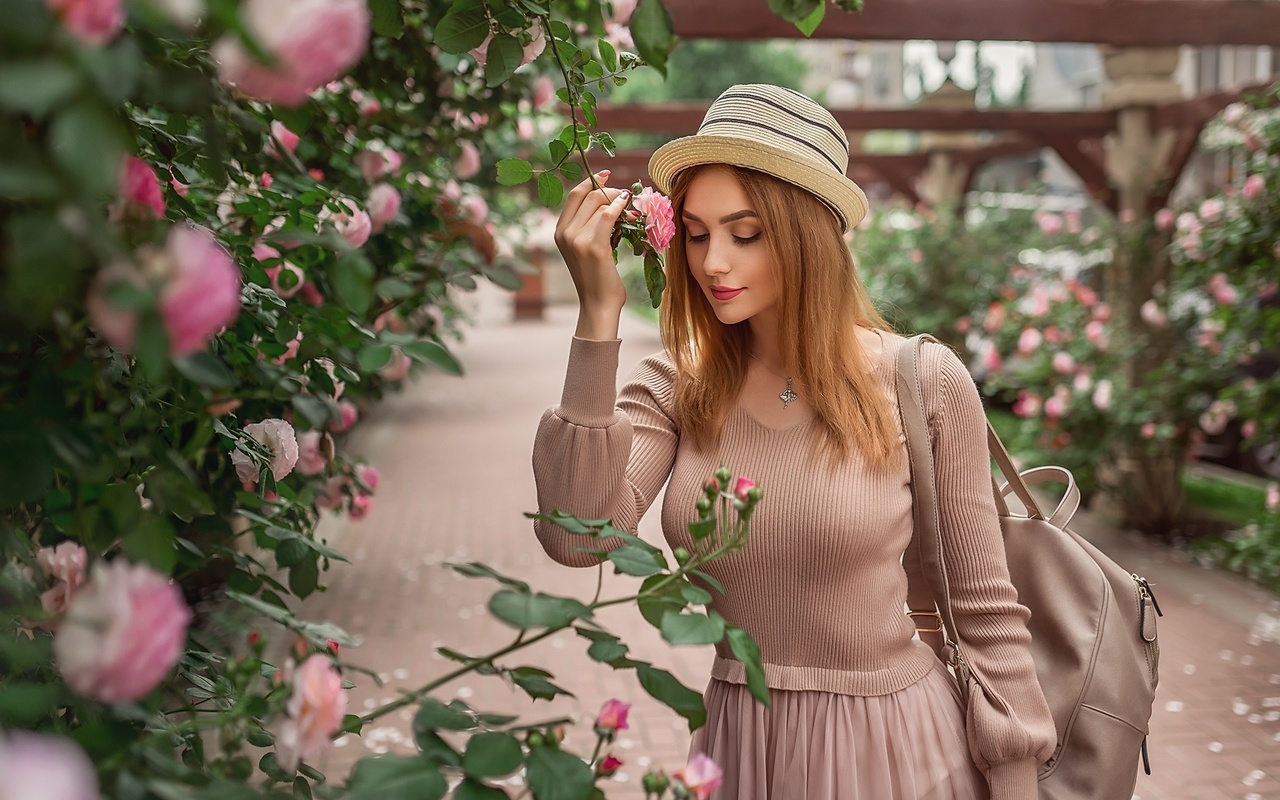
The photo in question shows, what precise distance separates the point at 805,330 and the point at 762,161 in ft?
0.91

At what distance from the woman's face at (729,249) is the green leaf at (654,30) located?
733 millimetres

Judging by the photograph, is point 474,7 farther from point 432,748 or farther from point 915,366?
point 915,366

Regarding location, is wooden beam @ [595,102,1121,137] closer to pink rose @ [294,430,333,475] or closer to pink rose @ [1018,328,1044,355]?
pink rose @ [1018,328,1044,355]

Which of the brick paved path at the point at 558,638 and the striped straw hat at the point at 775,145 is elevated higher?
the striped straw hat at the point at 775,145

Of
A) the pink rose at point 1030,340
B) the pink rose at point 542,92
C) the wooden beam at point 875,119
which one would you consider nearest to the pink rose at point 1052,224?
the wooden beam at point 875,119

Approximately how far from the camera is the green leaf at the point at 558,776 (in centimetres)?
82

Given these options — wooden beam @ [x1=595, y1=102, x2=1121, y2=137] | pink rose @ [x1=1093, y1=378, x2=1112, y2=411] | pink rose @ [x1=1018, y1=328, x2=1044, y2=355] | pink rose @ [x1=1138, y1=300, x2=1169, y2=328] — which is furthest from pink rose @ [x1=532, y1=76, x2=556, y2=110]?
wooden beam @ [x1=595, y1=102, x2=1121, y2=137]

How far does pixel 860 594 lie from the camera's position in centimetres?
164

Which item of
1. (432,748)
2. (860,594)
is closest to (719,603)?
(860,594)

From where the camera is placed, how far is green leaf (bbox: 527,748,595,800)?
82cm

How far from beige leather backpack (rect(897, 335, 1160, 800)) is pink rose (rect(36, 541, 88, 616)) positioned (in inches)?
45.9

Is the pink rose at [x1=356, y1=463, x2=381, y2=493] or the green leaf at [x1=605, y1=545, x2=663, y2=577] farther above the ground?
the green leaf at [x1=605, y1=545, x2=663, y2=577]

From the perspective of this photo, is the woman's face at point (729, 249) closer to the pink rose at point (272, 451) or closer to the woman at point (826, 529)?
the woman at point (826, 529)

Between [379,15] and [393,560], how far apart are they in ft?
18.0
